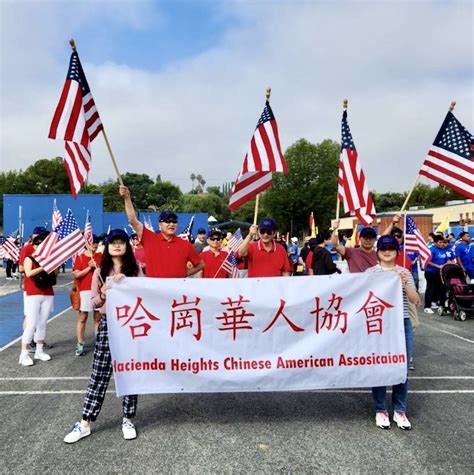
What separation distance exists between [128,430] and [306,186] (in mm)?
53808

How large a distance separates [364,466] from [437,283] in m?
8.81

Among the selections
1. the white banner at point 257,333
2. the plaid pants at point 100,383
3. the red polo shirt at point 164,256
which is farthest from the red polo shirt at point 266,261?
the plaid pants at point 100,383

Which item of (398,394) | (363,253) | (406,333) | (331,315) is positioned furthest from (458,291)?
(331,315)

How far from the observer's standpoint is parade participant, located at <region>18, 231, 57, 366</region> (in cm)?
651

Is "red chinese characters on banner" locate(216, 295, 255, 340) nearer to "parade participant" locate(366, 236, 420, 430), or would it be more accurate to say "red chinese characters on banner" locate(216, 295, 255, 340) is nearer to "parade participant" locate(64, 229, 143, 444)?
"parade participant" locate(64, 229, 143, 444)

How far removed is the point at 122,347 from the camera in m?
4.15

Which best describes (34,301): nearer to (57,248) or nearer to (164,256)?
(57,248)

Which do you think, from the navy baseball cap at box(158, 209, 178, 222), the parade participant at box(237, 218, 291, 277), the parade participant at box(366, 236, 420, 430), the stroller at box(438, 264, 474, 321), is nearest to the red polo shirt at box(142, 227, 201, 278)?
the navy baseball cap at box(158, 209, 178, 222)

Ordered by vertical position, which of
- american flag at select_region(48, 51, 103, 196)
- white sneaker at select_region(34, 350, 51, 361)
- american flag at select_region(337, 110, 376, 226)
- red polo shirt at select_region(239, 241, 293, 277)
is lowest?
white sneaker at select_region(34, 350, 51, 361)

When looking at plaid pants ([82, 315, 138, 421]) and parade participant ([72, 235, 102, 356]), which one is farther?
parade participant ([72, 235, 102, 356])

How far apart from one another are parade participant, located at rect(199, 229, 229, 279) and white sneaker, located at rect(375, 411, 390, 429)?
342cm

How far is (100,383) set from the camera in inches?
161

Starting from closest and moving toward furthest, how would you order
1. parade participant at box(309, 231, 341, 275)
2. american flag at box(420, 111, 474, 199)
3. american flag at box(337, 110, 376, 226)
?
american flag at box(420, 111, 474, 199), american flag at box(337, 110, 376, 226), parade participant at box(309, 231, 341, 275)

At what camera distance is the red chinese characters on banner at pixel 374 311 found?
4.39 m
